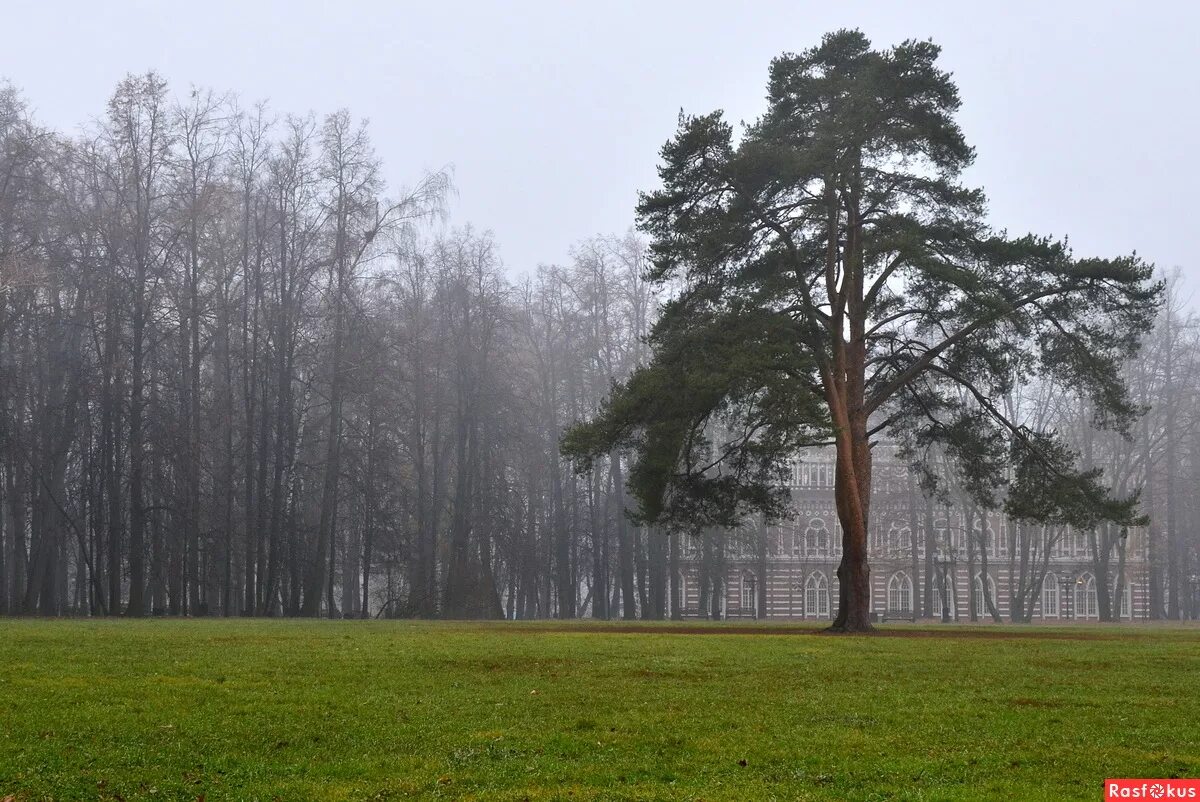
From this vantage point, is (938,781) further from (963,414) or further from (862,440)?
(963,414)

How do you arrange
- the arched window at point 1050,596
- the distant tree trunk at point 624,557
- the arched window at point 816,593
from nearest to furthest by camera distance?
the distant tree trunk at point 624,557 → the arched window at point 816,593 → the arched window at point 1050,596

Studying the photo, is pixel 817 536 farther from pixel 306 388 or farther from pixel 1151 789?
pixel 1151 789

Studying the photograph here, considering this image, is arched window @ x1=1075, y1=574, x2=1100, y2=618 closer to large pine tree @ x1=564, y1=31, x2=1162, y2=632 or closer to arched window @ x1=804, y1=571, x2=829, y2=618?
arched window @ x1=804, y1=571, x2=829, y2=618

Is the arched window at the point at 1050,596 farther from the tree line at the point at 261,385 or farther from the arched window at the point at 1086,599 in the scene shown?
the tree line at the point at 261,385

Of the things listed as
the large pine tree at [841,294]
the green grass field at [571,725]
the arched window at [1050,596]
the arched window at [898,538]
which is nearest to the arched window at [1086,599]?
the arched window at [1050,596]

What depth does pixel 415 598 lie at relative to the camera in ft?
186

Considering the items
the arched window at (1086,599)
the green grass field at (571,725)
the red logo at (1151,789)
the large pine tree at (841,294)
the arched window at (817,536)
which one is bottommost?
the arched window at (1086,599)

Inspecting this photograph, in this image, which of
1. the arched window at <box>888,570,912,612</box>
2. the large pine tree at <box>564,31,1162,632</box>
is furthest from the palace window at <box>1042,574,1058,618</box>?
the large pine tree at <box>564,31,1162,632</box>

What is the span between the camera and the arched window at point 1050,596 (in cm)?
10038

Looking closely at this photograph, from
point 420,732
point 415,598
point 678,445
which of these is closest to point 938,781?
point 420,732

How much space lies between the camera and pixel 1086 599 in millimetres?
101250

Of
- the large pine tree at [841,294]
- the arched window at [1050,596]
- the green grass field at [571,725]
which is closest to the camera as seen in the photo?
the green grass field at [571,725]

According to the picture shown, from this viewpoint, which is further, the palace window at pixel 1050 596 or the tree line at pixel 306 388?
the palace window at pixel 1050 596

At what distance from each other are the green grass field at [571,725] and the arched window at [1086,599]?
276 ft
